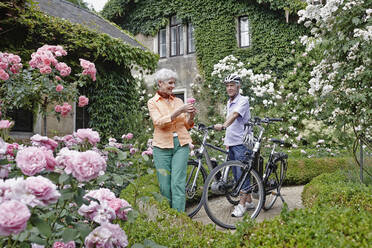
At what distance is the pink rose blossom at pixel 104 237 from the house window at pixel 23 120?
277 inches

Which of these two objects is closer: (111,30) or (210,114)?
(111,30)

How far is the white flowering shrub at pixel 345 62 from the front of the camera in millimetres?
3973

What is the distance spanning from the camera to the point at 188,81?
46.7 ft

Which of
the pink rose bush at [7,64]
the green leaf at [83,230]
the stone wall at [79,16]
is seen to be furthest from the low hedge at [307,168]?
the green leaf at [83,230]

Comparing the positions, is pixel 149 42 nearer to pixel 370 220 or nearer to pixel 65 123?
pixel 65 123

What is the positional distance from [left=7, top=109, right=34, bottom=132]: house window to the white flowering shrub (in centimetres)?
640

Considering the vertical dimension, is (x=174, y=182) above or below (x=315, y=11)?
below

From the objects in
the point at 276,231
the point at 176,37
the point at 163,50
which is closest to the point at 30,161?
the point at 276,231

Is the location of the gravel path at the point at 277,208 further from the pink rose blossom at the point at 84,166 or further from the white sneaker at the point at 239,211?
the pink rose blossom at the point at 84,166

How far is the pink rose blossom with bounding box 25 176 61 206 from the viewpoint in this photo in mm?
1137

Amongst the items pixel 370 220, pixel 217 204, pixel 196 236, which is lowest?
pixel 217 204

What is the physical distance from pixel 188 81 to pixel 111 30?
435 cm

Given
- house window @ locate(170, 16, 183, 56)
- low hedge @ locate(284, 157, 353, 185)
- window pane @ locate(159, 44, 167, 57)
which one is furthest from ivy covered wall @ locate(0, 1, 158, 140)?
window pane @ locate(159, 44, 167, 57)

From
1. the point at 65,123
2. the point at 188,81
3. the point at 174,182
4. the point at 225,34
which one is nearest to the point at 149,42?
the point at 188,81
